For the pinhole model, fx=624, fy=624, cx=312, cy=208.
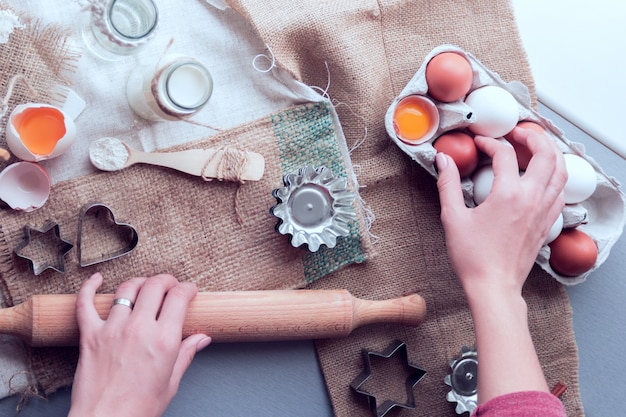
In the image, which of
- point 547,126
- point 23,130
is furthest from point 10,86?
point 547,126

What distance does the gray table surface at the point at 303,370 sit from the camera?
97cm

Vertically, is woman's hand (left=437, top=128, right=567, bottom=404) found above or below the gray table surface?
above

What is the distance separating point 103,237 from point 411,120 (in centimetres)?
51

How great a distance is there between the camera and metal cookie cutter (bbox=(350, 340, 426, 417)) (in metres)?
0.98

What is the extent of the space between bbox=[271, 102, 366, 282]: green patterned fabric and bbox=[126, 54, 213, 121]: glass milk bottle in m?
0.13

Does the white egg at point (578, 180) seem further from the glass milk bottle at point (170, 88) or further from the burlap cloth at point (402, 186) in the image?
the glass milk bottle at point (170, 88)

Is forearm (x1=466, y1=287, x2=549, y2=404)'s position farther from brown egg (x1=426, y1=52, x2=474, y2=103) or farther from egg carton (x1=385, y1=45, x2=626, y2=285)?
brown egg (x1=426, y1=52, x2=474, y2=103)

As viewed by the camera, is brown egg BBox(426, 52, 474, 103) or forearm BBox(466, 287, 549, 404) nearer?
forearm BBox(466, 287, 549, 404)

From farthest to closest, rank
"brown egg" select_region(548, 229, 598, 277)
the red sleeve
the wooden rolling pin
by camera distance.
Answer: "brown egg" select_region(548, 229, 598, 277)
the wooden rolling pin
the red sleeve

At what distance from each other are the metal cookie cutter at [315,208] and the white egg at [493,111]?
0.23 metres

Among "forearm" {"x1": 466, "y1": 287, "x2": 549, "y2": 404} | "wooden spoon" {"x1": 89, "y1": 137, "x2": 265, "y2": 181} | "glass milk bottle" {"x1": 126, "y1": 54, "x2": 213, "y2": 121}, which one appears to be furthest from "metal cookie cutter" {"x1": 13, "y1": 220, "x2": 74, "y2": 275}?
"forearm" {"x1": 466, "y1": 287, "x2": 549, "y2": 404}

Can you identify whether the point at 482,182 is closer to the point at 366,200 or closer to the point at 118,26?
the point at 366,200

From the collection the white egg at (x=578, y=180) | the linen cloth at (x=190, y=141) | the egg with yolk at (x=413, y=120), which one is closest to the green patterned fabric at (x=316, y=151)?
the linen cloth at (x=190, y=141)

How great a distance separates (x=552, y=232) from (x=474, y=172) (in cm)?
15
